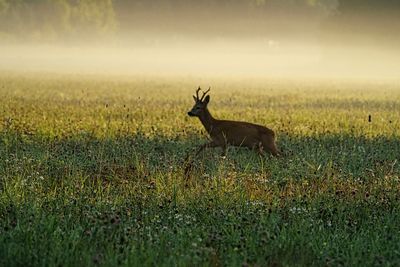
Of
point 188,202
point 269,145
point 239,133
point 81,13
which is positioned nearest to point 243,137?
point 239,133

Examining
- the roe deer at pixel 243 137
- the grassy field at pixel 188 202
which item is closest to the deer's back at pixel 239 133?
the roe deer at pixel 243 137

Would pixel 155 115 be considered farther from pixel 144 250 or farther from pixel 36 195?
pixel 144 250

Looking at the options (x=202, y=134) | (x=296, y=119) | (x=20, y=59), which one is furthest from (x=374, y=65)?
(x=202, y=134)

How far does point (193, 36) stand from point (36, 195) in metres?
101

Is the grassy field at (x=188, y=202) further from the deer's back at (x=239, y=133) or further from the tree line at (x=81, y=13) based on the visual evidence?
the tree line at (x=81, y=13)

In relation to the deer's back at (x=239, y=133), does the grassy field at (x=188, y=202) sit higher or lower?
lower

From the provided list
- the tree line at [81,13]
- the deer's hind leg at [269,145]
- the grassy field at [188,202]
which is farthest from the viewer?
the tree line at [81,13]

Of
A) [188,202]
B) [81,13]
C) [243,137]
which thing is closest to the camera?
[188,202]

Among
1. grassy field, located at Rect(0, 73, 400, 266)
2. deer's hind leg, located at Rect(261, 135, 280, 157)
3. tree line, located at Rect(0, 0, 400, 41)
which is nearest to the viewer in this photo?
grassy field, located at Rect(0, 73, 400, 266)

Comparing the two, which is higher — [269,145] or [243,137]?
[243,137]

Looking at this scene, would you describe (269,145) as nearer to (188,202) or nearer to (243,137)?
(243,137)

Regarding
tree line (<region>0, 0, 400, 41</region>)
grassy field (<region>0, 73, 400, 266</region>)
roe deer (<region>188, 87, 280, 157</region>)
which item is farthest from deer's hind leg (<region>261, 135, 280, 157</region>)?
tree line (<region>0, 0, 400, 41</region>)

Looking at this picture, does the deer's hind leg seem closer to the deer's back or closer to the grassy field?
the deer's back

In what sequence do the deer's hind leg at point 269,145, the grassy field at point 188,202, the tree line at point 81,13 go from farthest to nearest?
the tree line at point 81,13 < the deer's hind leg at point 269,145 < the grassy field at point 188,202
